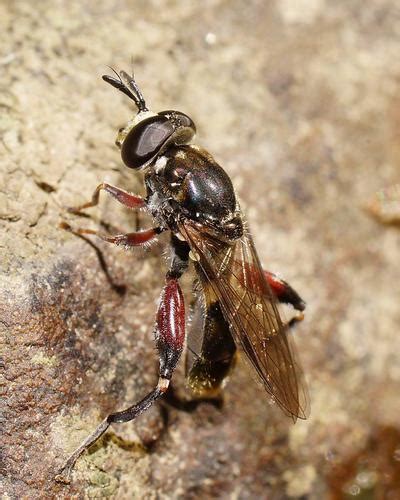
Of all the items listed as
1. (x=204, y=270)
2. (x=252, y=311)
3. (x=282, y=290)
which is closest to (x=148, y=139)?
(x=204, y=270)

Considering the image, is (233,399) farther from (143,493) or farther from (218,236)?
(218,236)

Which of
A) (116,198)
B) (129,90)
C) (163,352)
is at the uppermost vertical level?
(129,90)

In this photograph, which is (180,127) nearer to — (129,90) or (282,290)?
(129,90)

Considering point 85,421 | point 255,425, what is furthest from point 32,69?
point 255,425

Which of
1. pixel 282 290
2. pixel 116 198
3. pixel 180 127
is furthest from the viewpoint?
pixel 282 290

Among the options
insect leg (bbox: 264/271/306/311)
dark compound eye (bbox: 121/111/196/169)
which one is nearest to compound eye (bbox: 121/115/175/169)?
dark compound eye (bbox: 121/111/196/169)

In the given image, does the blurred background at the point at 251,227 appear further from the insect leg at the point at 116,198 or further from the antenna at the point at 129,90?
the antenna at the point at 129,90

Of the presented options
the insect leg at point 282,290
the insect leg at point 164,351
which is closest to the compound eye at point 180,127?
the insect leg at point 164,351
